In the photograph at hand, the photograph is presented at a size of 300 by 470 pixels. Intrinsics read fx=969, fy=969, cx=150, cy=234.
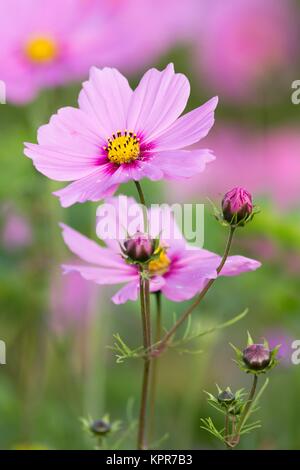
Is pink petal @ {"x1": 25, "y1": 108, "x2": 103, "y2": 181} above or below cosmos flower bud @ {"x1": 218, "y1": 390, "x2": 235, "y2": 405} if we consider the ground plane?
above

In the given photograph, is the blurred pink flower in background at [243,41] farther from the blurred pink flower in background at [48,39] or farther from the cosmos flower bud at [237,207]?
the cosmos flower bud at [237,207]

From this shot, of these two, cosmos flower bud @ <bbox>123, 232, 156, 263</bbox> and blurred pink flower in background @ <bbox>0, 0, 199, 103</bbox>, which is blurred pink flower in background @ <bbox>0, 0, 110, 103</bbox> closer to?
blurred pink flower in background @ <bbox>0, 0, 199, 103</bbox>

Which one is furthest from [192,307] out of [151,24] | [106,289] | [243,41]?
[243,41]

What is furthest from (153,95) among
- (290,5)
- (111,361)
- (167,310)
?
(290,5)

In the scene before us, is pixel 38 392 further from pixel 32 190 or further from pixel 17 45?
pixel 17 45

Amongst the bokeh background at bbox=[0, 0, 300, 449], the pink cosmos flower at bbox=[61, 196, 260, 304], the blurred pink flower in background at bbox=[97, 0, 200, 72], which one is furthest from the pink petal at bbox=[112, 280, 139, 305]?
the blurred pink flower in background at bbox=[97, 0, 200, 72]

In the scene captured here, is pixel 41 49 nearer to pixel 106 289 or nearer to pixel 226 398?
pixel 106 289

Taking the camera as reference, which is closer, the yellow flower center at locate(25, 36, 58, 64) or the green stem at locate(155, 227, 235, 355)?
the green stem at locate(155, 227, 235, 355)
